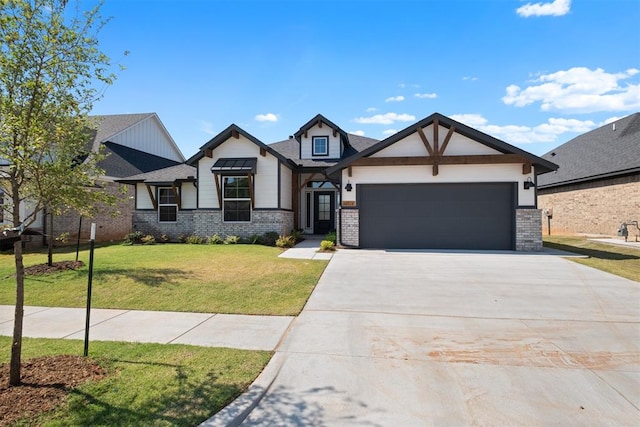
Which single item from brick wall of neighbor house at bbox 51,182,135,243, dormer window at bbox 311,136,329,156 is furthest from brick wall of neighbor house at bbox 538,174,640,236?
brick wall of neighbor house at bbox 51,182,135,243

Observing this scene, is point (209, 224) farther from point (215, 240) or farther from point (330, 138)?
point (330, 138)

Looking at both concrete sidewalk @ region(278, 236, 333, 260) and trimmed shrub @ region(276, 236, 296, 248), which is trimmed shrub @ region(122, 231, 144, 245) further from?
concrete sidewalk @ region(278, 236, 333, 260)

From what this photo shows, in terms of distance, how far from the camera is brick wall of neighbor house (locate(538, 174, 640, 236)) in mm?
16688

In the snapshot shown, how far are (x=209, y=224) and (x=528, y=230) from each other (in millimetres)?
14211

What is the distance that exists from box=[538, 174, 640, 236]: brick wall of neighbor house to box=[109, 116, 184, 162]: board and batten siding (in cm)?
3048

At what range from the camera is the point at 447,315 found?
19.1 feet

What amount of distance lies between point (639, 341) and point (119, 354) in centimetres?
709

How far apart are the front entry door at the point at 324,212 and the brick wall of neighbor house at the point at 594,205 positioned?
14869 millimetres

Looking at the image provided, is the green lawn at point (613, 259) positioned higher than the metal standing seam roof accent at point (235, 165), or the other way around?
the metal standing seam roof accent at point (235, 165)

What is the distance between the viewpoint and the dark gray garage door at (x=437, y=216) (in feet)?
44.3

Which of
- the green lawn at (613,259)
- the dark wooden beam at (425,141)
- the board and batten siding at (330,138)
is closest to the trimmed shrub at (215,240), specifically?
the board and batten siding at (330,138)

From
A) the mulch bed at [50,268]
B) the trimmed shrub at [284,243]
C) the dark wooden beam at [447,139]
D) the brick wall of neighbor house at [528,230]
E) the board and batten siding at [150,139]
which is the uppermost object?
the board and batten siding at [150,139]

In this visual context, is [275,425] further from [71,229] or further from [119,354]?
[71,229]

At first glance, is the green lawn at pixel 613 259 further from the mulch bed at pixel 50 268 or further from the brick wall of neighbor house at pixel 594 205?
the mulch bed at pixel 50 268
